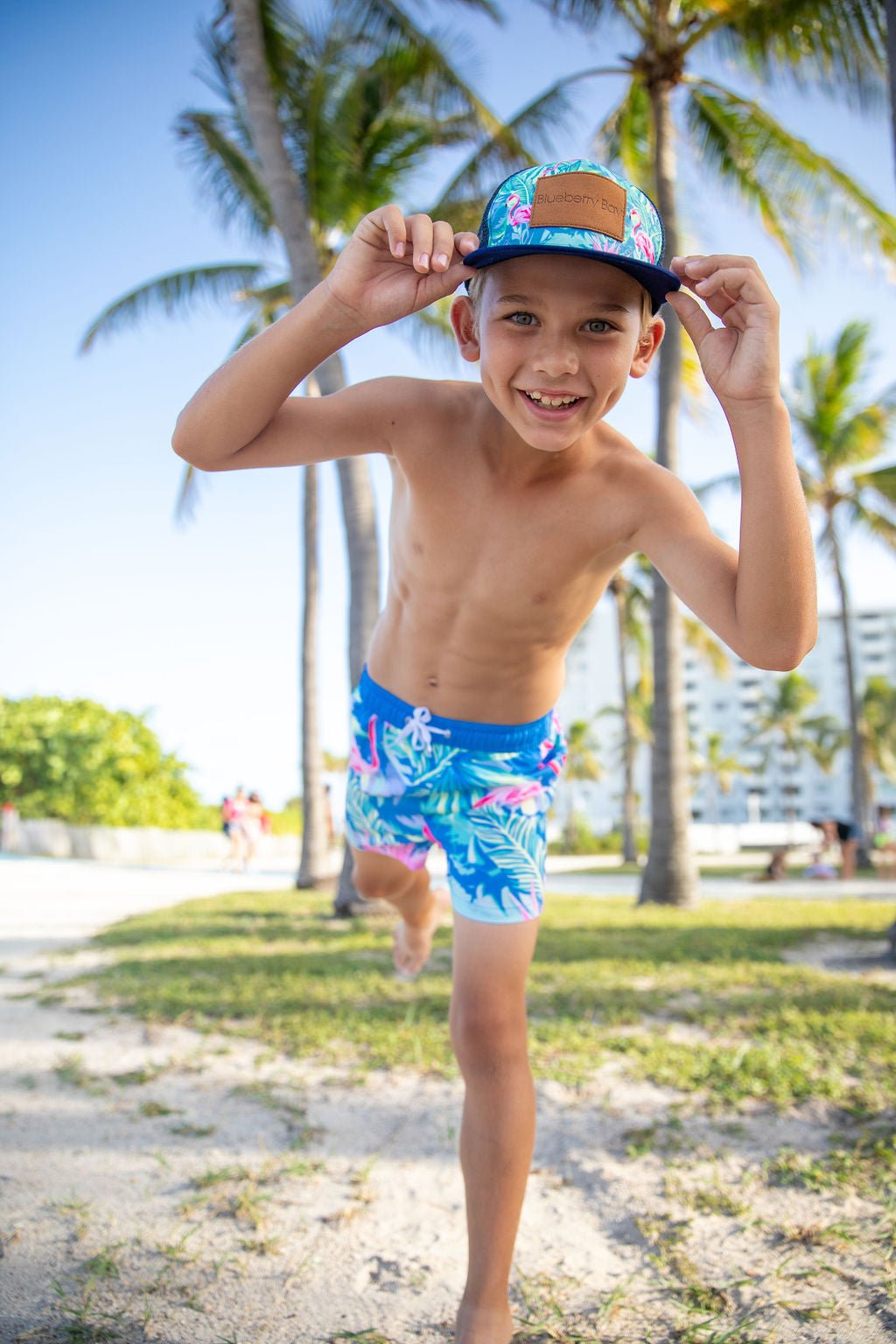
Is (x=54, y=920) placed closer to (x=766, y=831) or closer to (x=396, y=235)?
(x=396, y=235)

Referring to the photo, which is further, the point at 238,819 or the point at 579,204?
the point at 238,819

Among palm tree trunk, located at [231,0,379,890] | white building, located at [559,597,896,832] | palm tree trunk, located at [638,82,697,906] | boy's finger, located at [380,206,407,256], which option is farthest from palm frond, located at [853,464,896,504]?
white building, located at [559,597,896,832]

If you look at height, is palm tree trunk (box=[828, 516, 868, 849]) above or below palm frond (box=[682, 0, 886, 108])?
below

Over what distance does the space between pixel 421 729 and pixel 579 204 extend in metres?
1.26

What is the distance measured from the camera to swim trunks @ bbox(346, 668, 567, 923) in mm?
2244

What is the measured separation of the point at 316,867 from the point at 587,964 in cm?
751

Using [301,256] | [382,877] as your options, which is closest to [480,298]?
[382,877]

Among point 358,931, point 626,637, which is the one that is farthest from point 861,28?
point 626,637

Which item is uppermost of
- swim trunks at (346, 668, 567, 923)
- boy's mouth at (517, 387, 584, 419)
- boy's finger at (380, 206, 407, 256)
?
boy's finger at (380, 206, 407, 256)

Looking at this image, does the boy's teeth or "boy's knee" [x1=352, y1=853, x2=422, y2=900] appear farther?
"boy's knee" [x1=352, y1=853, x2=422, y2=900]

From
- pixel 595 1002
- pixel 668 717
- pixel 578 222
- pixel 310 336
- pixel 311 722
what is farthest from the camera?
pixel 311 722

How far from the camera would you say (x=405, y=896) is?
3260 mm

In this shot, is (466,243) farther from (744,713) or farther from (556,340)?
(744,713)

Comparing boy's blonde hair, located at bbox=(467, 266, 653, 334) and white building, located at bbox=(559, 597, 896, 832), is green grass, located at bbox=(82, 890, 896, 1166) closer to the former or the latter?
boy's blonde hair, located at bbox=(467, 266, 653, 334)
